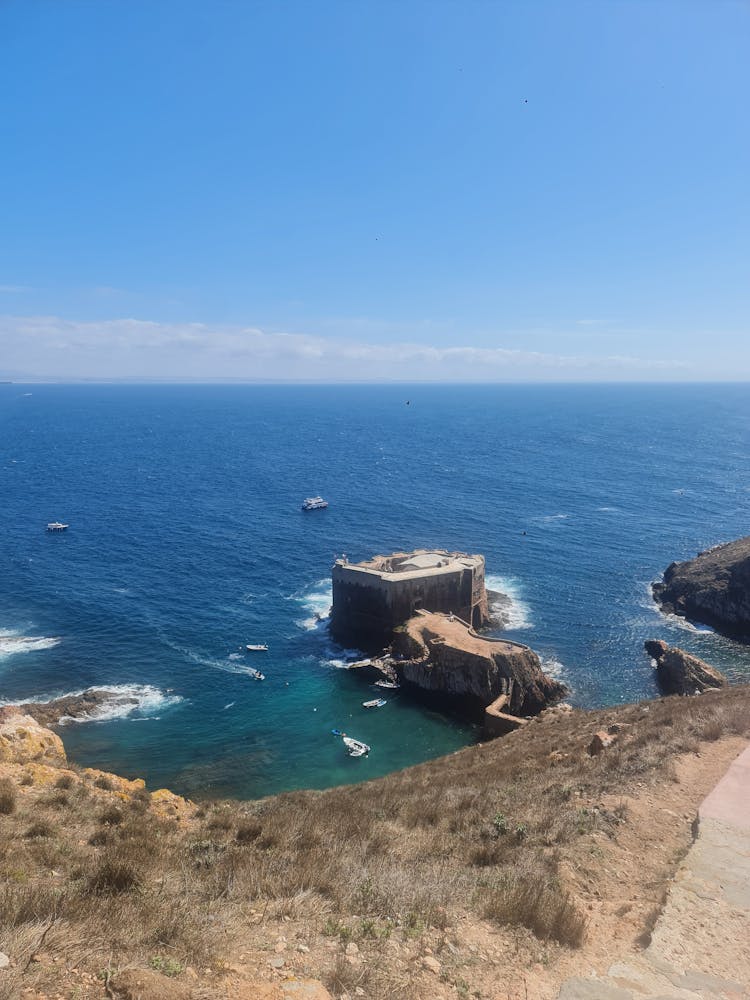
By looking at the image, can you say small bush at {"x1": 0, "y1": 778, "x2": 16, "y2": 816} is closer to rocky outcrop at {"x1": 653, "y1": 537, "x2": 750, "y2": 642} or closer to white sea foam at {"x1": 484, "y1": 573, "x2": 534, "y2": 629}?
white sea foam at {"x1": 484, "y1": 573, "x2": 534, "y2": 629}

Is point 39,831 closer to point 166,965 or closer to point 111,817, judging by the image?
point 111,817

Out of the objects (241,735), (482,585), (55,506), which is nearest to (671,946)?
(241,735)

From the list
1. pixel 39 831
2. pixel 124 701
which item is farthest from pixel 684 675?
pixel 39 831

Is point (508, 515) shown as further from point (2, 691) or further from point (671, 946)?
point (671, 946)

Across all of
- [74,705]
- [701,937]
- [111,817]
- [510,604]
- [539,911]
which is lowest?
[74,705]

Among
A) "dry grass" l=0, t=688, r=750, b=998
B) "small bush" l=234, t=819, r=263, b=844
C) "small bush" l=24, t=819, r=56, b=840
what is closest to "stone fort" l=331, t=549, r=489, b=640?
"dry grass" l=0, t=688, r=750, b=998
